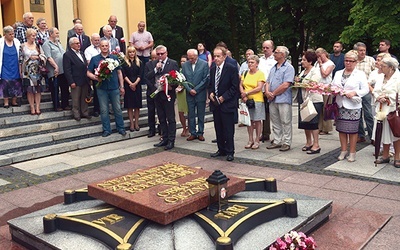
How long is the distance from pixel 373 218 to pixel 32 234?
3.83 metres

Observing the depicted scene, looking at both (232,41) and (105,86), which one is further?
(232,41)

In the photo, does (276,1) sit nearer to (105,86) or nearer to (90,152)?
(105,86)

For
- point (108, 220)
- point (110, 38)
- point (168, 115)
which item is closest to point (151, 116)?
point (168, 115)

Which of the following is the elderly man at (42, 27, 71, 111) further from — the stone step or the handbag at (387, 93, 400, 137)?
the handbag at (387, 93, 400, 137)

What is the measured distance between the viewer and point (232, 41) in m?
26.1

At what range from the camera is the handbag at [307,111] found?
8.23 m

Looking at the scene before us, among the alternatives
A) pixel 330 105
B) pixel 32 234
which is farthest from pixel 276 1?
pixel 32 234

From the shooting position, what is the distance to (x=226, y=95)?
27.3 feet

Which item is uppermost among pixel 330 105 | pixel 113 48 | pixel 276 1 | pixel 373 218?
A: pixel 276 1

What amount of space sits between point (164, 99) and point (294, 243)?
6.05 metres

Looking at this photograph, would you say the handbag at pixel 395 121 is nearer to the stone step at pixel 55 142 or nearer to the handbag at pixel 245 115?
the handbag at pixel 245 115

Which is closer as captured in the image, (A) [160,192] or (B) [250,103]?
(A) [160,192]

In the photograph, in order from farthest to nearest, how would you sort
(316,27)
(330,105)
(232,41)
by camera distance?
(232,41) → (316,27) → (330,105)

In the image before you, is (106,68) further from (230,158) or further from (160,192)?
(160,192)
